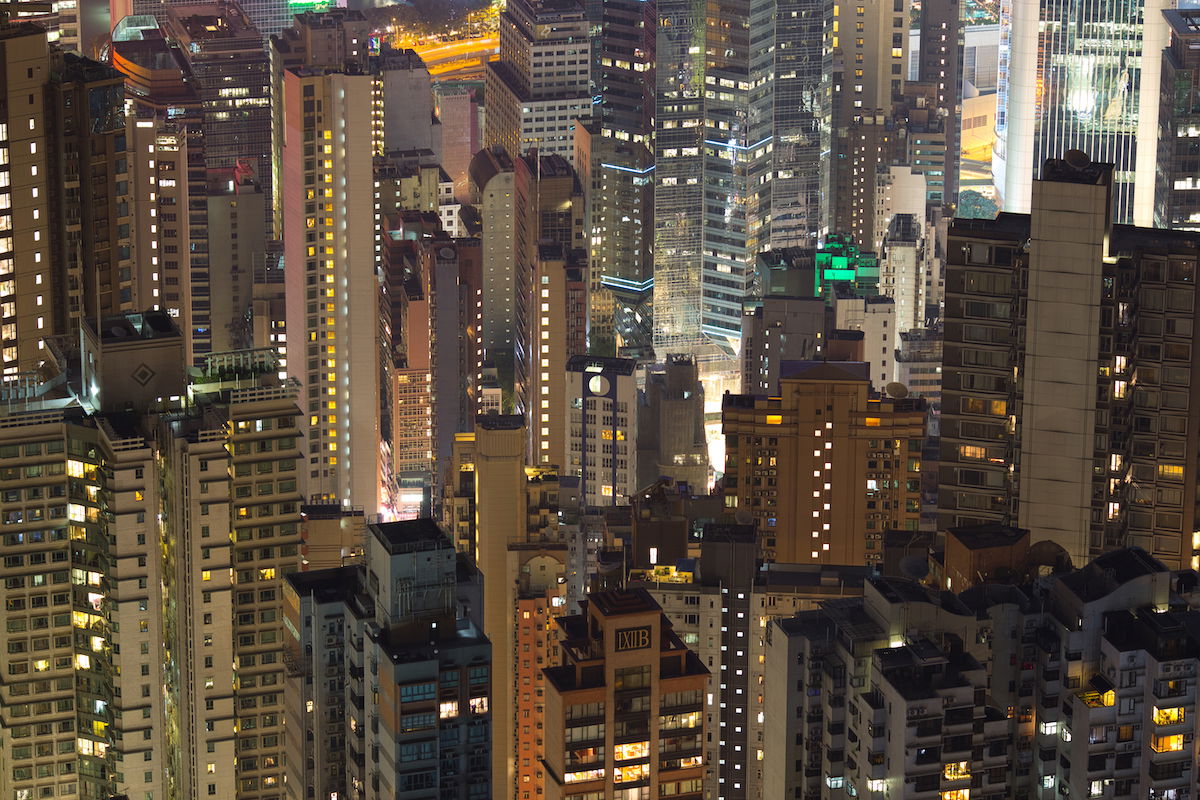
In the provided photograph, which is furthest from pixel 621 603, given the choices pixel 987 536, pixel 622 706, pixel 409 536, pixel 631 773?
pixel 987 536

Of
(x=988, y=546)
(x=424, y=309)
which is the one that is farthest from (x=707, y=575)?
(x=424, y=309)

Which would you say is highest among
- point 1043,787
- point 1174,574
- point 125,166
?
point 125,166

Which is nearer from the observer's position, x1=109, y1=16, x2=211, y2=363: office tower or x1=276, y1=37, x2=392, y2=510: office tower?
x1=109, y1=16, x2=211, y2=363: office tower

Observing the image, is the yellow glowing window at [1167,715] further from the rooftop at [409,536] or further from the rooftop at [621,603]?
the rooftop at [409,536]

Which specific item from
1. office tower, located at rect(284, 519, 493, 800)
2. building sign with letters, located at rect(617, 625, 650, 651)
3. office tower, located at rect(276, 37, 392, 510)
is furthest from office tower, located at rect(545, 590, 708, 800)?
office tower, located at rect(276, 37, 392, 510)

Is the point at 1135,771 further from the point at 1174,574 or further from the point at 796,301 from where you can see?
the point at 796,301

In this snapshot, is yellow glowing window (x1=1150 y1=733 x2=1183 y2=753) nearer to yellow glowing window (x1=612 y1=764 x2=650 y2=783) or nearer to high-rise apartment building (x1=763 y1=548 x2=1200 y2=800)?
high-rise apartment building (x1=763 y1=548 x2=1200 y2=800)

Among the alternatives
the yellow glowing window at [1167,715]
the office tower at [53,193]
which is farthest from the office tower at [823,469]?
the yellow glowing window at [1167,715]
